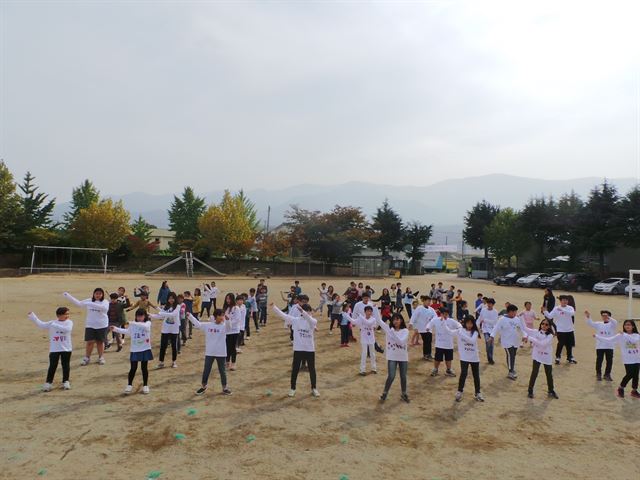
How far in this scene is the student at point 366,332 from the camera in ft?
31.9

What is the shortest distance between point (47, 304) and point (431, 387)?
62.6 feet

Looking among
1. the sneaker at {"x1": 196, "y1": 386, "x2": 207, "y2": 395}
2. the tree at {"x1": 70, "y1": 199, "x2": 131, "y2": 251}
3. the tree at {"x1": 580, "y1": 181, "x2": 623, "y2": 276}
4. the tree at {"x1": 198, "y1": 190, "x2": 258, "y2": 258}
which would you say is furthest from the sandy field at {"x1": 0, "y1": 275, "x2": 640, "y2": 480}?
the tree at {"x1": 198, "y1": 190, "x2": 258, "y2": 258}

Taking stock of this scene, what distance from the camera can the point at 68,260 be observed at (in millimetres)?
44094

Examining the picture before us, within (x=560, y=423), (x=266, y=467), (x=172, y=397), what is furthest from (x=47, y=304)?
(x=560, y=423)

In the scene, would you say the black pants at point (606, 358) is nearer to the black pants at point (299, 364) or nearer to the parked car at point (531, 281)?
the black pants at point (299, 364)

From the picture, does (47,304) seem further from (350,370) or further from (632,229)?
(632,229)

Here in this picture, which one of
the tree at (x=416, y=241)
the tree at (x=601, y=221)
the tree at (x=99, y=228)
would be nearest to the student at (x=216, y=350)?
the tree at (x=601, y=221)

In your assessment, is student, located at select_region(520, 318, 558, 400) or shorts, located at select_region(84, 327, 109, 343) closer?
student, located at select_region(520, 318, 558, 400)

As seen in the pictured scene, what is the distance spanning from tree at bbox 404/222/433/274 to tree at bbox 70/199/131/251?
1403 inches

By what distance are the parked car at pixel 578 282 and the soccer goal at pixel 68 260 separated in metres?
42.2

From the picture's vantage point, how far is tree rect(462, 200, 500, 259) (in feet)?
191

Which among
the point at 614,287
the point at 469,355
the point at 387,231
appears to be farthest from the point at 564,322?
the point at 387,231

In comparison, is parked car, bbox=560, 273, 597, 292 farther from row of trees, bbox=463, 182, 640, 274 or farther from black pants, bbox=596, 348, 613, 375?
black pants, bbox=596, 348, 613, 375

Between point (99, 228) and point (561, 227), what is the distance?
4784 centimetres
